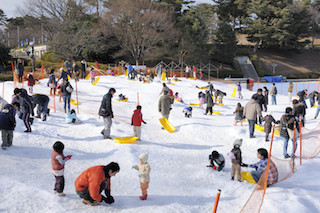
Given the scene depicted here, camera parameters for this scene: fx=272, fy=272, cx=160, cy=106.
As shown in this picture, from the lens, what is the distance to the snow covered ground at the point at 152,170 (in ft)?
16.9

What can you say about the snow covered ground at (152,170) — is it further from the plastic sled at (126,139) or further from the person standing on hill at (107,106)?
the person standing on hill at (107,106)

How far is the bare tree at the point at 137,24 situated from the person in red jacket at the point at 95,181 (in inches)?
1299

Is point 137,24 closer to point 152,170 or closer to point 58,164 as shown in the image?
point 152,170

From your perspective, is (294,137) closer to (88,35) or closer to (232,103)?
(232,103)

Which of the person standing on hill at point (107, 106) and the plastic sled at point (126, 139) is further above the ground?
the person standing on hill at point (107, 106)

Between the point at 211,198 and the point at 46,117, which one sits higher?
the point at 46,117

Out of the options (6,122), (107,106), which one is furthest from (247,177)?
(6,122)

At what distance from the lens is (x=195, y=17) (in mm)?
41625

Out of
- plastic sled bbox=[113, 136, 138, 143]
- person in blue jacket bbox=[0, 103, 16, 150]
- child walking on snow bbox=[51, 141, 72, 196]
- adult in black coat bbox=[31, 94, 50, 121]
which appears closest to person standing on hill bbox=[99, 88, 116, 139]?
plastic sled bbox=[113, 136, 138, 143]

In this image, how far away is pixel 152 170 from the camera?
704 centimetres

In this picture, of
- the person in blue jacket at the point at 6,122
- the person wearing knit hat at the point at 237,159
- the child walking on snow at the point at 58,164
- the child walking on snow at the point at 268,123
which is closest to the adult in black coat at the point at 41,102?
the person in blue jacket at the point at 6,122

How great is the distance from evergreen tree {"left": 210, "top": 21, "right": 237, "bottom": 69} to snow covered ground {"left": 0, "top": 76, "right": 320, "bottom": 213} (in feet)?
106

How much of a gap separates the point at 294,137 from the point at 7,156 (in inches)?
305

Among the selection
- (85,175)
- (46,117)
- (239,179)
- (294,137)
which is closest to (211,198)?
(239,179)
